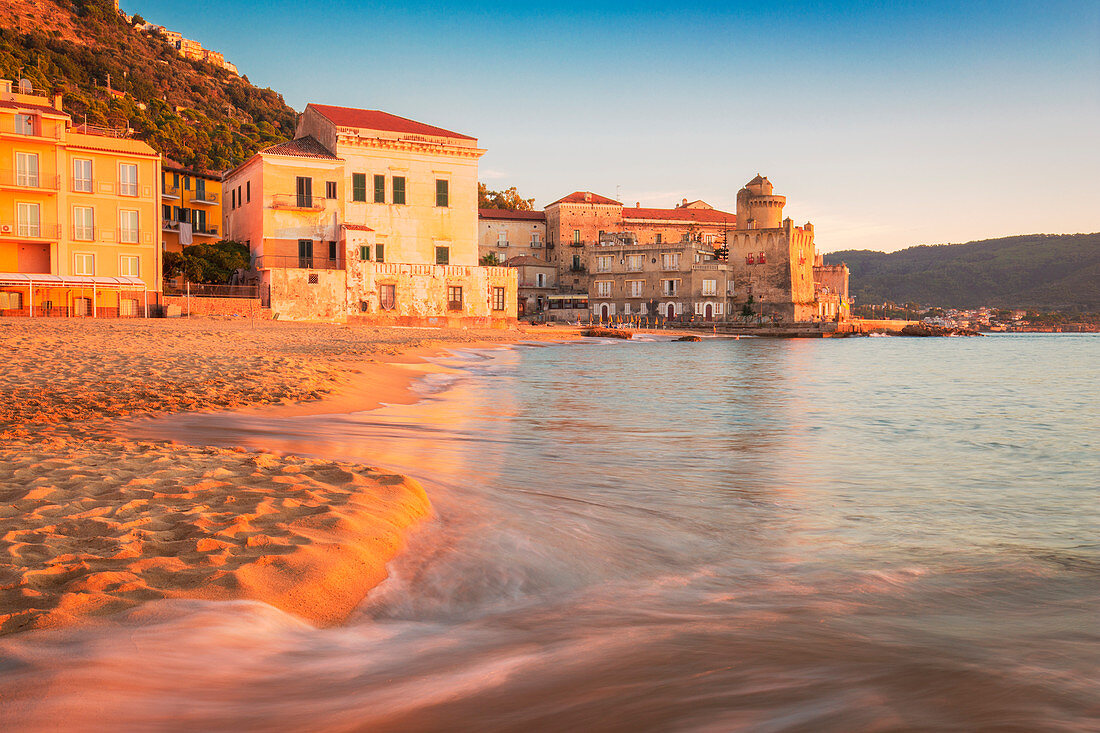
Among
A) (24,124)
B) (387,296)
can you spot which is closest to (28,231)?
(24,124)

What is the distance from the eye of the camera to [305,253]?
42.5 meters

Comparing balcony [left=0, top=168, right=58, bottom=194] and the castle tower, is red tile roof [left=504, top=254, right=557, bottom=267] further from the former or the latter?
balcony [left=0, top=168, right=58, bottom=194]

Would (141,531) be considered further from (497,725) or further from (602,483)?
(602,483)

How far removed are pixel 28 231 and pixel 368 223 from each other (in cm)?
1684

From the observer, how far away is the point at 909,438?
12.4 meters

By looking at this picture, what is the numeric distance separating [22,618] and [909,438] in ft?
40.7

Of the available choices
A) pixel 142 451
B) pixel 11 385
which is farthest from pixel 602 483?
pixel 11 385

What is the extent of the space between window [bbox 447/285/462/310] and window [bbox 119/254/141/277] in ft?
55.2

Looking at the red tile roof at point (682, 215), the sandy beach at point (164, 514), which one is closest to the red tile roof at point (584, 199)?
the red tile roof at point (682, 215)

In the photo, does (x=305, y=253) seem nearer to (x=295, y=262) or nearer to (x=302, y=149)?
(x=295, y=262)

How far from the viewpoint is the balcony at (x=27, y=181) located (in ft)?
113

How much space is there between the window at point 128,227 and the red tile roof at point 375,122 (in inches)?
489

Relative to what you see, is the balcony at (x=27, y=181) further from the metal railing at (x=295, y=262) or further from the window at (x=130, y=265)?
the metal railing at (x=295, y=262)

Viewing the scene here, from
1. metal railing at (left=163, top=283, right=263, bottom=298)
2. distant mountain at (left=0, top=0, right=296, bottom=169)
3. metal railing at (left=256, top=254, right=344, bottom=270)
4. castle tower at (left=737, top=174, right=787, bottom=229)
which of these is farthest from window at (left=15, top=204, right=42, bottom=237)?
castle tower at (left=737, top=174, right=787, bottom=229)
